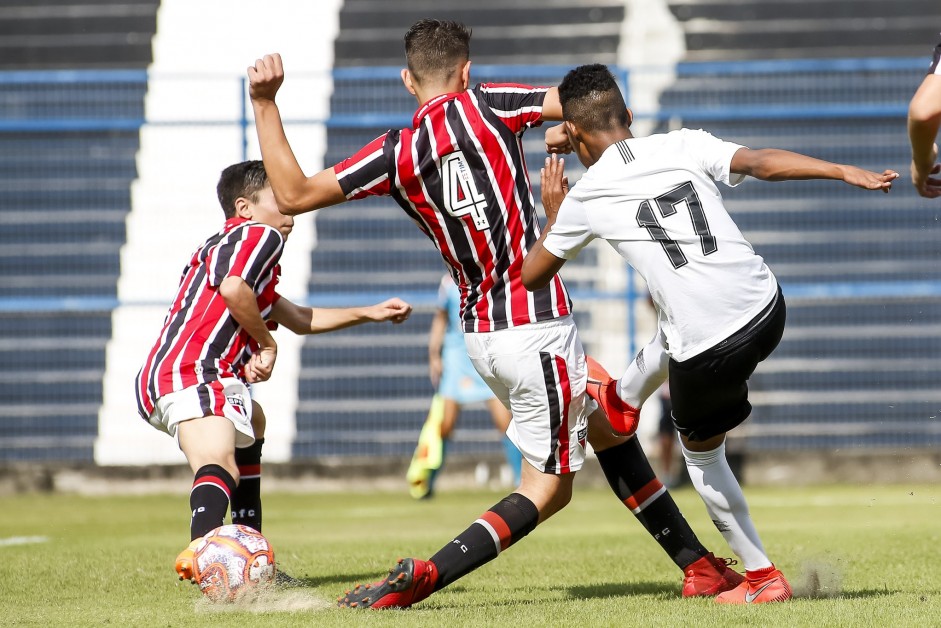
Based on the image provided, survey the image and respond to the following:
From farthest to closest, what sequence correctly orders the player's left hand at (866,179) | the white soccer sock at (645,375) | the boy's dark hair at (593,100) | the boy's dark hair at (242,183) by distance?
1. the boy's dark hair at (242,183)
2. the white soccer sock at (645,375)
3. the boy's dark hair at (593,100)
4. the player's left hand at (866,179)

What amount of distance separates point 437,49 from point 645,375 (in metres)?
1.47

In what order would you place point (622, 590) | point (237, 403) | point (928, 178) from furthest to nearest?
point (237, 403) < point (622, 590) < point (928, 178)

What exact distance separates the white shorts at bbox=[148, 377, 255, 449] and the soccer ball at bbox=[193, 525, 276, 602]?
0.54 meters

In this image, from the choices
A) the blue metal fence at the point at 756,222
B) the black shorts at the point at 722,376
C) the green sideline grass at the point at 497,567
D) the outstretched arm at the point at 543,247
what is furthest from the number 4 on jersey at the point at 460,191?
the blue metal fence at the point at 756,222

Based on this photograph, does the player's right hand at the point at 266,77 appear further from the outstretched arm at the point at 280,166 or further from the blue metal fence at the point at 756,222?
the blue metal fence at the point at 756,222

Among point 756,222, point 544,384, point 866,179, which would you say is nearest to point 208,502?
point 544,384

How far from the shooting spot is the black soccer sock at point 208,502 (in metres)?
4.85

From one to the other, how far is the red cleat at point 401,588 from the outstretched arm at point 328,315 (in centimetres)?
131

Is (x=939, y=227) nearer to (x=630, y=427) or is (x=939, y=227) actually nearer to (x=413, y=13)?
(x=413, y=13)

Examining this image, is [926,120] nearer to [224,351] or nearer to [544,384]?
[544,384]

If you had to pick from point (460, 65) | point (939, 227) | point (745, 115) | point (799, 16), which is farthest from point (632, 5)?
point (460, 65)

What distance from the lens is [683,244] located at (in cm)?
438

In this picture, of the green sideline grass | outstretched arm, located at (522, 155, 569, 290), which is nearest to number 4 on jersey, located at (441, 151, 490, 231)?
outstretched arm, located at (522, 155, 569, 290)

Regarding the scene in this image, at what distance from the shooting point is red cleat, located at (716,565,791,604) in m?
4.51
